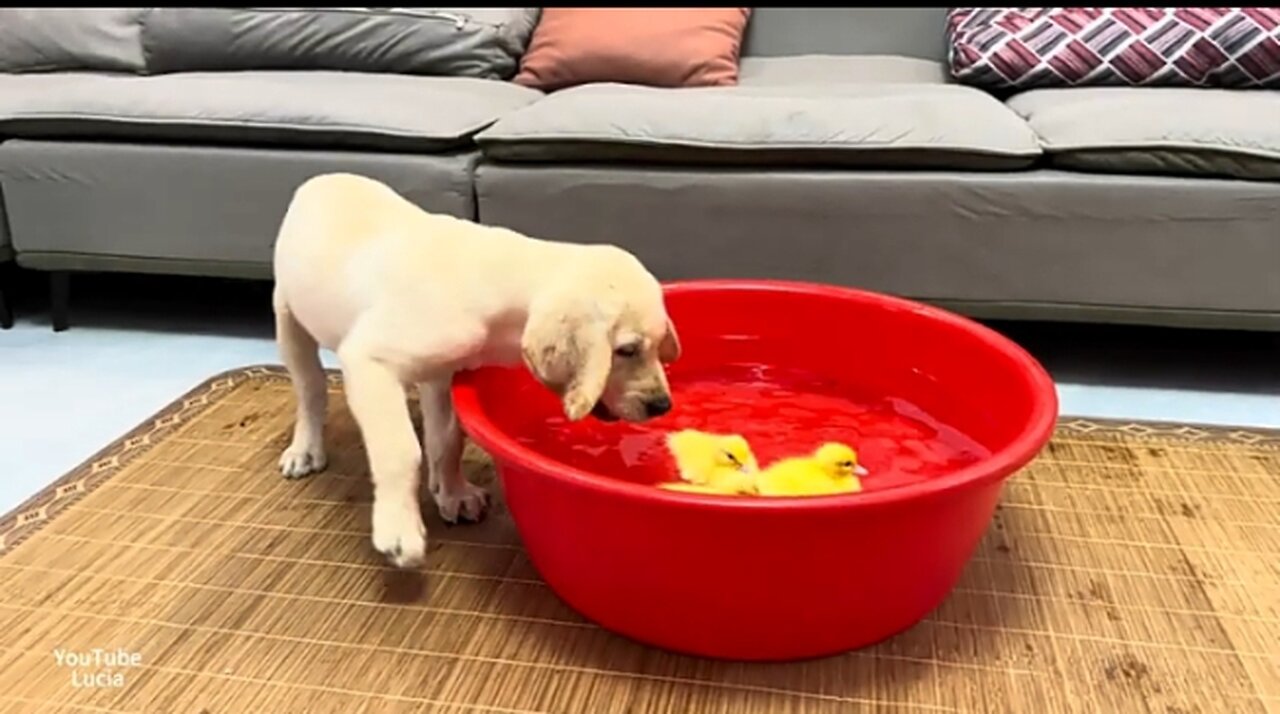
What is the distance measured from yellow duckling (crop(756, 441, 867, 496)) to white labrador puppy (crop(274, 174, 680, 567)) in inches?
6.5

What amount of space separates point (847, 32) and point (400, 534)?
1.73 metres

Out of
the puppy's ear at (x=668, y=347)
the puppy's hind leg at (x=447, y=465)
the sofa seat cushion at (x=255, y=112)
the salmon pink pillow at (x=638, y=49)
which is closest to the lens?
the puppy's ear at (x=668, y=347)

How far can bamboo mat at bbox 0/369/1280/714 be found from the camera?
1133 mm

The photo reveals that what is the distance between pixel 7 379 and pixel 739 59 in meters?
1.54

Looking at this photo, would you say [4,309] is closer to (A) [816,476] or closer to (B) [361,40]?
(B) [361,40]

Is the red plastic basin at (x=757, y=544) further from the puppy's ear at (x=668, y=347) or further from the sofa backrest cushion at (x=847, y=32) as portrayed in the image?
the sofa backrest cushion at (x=847, y=32)

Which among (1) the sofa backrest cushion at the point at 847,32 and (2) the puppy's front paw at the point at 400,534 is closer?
(2) the puppy's front paw at the point at 400,534

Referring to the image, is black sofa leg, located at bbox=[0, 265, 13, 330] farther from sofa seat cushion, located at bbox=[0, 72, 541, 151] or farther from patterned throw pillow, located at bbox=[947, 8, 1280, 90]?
patterned throw pillow, located at bbox=[947, 8, 1280, 90]

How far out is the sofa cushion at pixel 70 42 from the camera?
245 cm

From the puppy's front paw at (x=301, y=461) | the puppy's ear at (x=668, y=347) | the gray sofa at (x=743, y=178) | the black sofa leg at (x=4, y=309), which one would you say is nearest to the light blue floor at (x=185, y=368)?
the black sofa leg at (x=4, y=309)

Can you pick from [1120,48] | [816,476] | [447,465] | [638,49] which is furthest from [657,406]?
[1120,48]

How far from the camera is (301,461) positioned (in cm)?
157

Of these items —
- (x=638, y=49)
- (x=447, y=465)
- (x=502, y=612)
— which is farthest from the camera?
(x=638, y=49)

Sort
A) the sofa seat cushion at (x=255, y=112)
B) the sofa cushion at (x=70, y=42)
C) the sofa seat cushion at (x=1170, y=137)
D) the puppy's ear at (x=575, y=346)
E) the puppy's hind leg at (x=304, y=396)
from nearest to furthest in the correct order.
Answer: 1. the puppy's ear at (x=575, y=346)
2. the puppy's hind leg at (x=304, y=396)
3. the sofa seat cushion at (x=1170, y=137)
4. the sofa seat cushion at (x=255, y=112)
5. the sofa cushion at (x=70, y=42)
